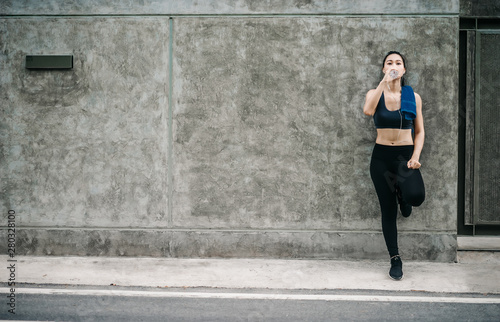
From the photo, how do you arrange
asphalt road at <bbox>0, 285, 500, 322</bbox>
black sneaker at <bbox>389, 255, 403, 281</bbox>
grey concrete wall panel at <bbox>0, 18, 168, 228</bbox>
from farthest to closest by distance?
grey concrete wall panel at <bbox>0, 18, 168, 228</bbox>
black sneaker at <bbox>389, 255, 403, 281</bbox>
asphalt road at <bbox>0, 285, 500, 322</bbox>

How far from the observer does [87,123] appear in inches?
219

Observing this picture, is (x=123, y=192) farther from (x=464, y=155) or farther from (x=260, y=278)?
(x=464, y=155)

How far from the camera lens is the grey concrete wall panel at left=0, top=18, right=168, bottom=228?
550cm

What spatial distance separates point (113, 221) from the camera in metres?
5.59

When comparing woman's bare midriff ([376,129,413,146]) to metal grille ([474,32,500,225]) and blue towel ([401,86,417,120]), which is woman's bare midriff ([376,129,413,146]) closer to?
blue towel ([401,86,417,120])

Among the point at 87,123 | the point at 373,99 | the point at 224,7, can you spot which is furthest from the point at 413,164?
the point at 87,123

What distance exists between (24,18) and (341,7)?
3.74 metres

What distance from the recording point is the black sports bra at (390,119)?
4746mm

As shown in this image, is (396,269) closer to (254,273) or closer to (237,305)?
(254,273)

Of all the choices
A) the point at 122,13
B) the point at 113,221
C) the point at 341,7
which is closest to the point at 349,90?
the point at 341,7

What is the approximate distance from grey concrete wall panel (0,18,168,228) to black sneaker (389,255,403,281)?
8.69 ft

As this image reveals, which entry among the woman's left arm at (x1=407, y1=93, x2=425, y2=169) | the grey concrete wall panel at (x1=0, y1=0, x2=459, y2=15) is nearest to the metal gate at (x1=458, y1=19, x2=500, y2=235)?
the grey concrete wall panel at (x1=0, y1=0, x2=459, y2=15)

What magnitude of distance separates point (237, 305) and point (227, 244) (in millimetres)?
1461

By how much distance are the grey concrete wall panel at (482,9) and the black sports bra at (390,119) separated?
6.72 ft
